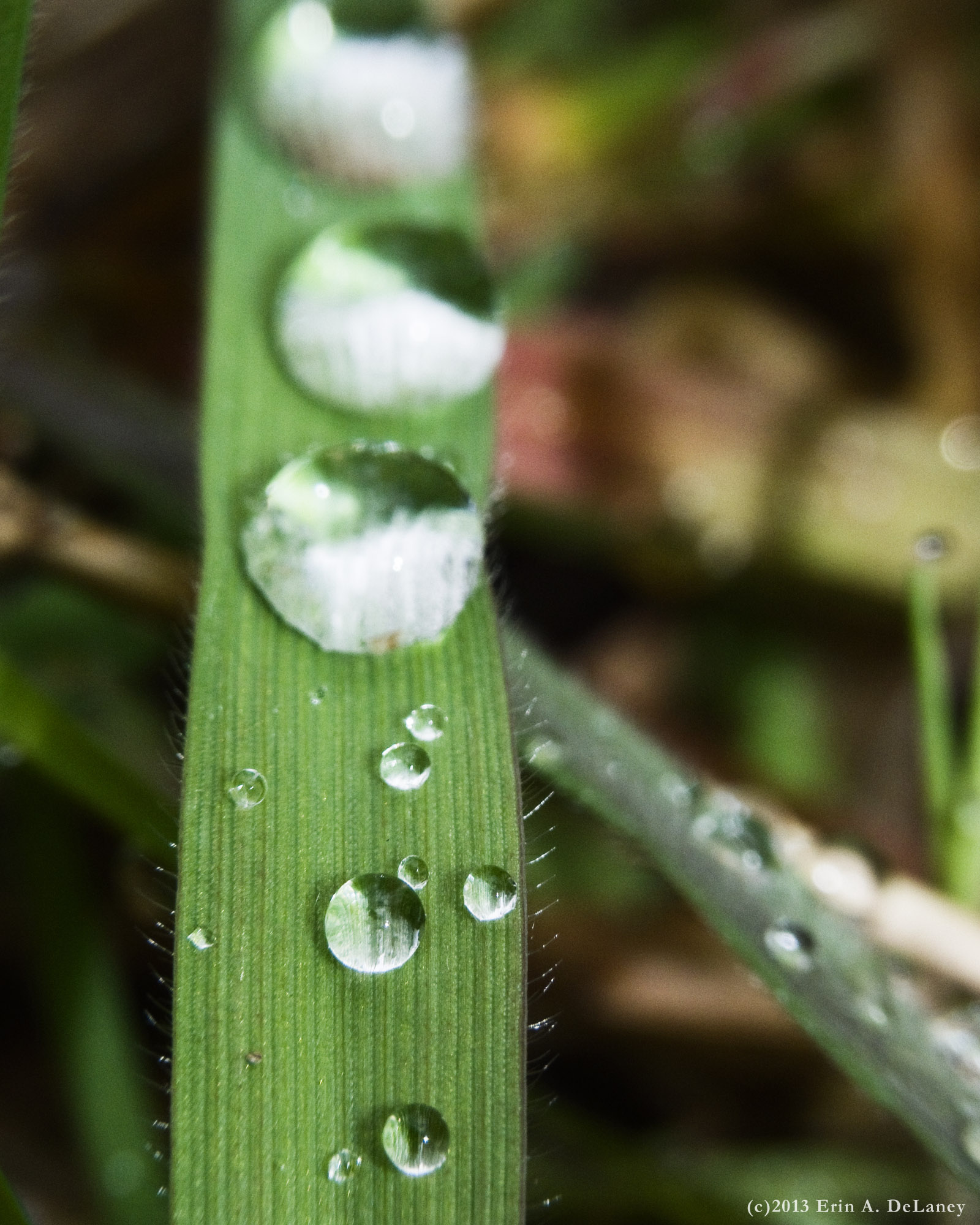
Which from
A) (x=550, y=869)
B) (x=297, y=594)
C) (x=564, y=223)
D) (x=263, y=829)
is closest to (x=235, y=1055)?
(x=263, y=829)

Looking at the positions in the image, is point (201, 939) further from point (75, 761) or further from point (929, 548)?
point (929, 548)

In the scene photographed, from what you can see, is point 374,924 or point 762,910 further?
point 762,910

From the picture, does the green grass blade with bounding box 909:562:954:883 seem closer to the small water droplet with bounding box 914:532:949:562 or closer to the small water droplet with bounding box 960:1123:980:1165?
the small water droplet with bounding box 914:532:949:562

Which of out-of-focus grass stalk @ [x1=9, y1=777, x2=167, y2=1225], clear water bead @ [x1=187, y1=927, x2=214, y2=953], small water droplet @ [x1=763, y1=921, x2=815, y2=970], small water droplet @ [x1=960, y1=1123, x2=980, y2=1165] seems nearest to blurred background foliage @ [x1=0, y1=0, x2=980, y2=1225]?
out-of-focus grass stalk @ [x1=9, y1=777, x2=167, y2=1225]

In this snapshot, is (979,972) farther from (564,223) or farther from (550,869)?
(564,223)

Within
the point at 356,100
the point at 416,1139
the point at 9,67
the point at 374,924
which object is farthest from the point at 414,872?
the point at 356,100
